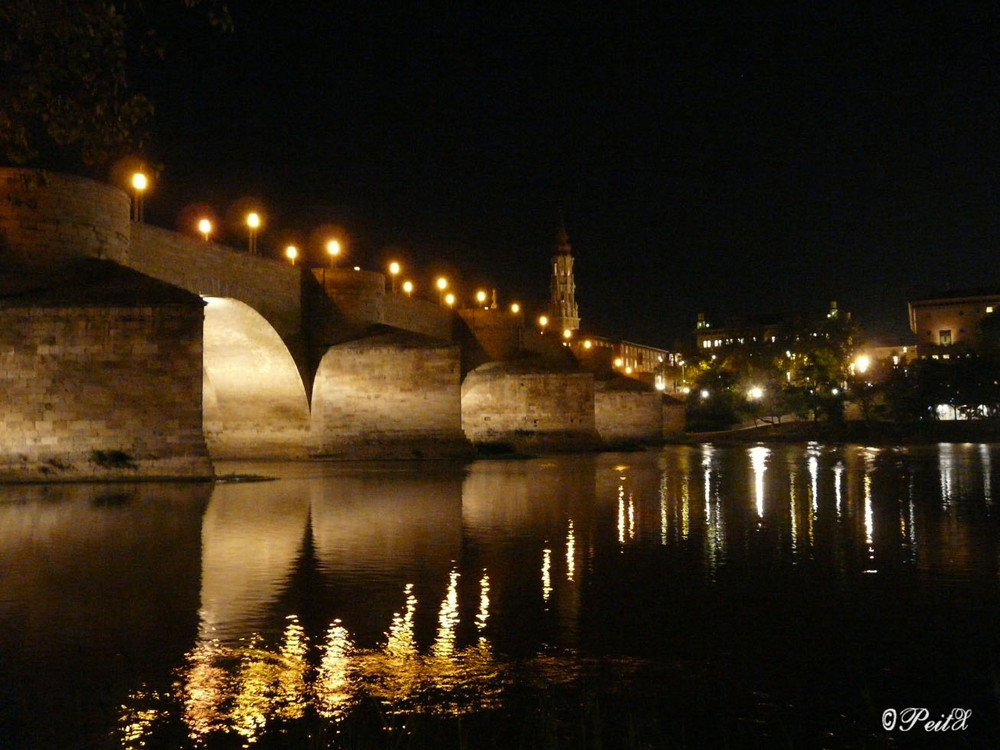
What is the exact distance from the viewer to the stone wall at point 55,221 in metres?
20.4

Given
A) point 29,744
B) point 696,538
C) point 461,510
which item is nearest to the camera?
point 29,744

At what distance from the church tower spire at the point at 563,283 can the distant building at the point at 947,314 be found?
115 ft

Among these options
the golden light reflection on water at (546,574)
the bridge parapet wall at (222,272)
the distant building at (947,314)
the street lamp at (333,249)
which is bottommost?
the golden light reflection on water at (546,574)

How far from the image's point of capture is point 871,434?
60562 millimetres

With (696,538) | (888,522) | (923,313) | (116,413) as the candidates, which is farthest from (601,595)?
(923,313)

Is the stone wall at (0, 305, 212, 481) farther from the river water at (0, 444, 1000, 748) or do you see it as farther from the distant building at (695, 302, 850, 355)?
the distant building at (695, 302, 850, 355)

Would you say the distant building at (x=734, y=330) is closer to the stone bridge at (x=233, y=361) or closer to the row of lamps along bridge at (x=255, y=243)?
the row of lamps along bridge at (x=255, y=243)

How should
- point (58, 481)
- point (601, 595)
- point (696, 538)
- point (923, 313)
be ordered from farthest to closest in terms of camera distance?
point (923, 313) → point (58, 481) → point (696, 538) → point (601, 595)

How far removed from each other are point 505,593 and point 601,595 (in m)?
0.70

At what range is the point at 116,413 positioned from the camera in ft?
63.4

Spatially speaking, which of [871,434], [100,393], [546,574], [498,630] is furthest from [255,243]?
[871,434]

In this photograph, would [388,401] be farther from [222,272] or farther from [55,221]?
[55,221]

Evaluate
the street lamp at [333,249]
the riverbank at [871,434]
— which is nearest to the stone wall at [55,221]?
the street lamp at [333,249]

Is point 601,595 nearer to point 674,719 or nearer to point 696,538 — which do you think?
point 674,719
